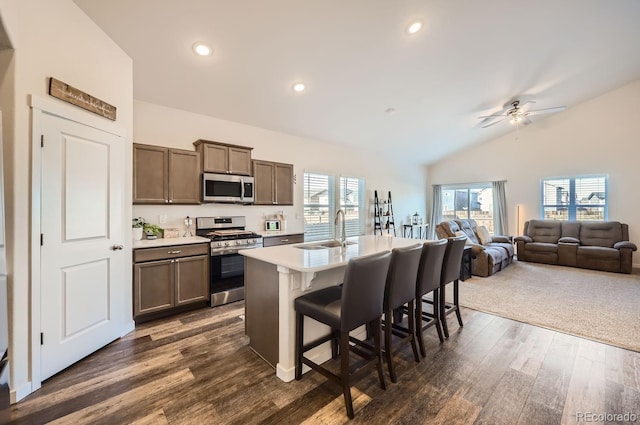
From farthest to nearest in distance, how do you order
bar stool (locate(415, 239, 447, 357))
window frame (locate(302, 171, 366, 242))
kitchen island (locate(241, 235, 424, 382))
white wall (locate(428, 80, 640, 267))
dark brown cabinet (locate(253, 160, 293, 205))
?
white wall (locate(428, 80, 640, 267)), window frame (locate(302, 171, 366, 242)), dark brown cabinet (locate(253, 160, 293, 205)), bar stool (locate(415, 239, 447, 357)), kitchen island (locate(241, 235, 424, 382))

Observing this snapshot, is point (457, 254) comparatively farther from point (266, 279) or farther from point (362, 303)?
point (266, 279)

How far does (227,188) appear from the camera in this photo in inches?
153

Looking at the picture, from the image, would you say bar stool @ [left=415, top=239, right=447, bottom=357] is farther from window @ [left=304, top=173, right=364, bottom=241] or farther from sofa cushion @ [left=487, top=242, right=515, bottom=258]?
sofa cushion @ [left=487, top=242, right=515, bottom=258]

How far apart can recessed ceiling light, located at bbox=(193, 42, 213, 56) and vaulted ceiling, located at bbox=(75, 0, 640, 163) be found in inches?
2.0

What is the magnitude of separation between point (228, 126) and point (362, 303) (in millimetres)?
3713

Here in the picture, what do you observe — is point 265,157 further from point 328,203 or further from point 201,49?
point 201,49

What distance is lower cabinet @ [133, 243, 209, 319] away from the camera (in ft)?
9.51

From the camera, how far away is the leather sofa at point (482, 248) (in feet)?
16.1

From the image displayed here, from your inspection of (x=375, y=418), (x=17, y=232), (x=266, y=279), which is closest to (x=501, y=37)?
(x=266, y=279)

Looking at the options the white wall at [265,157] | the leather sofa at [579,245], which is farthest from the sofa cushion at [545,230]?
the white wall at [265,157]

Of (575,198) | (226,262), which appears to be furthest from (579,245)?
(226,262)

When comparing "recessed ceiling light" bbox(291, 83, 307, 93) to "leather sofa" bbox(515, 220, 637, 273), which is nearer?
"recessed ceiling light" bbox(291, 83, 307, 93)

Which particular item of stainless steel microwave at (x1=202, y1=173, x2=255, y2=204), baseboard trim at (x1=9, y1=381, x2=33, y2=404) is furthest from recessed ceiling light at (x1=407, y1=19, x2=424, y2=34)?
baseboard trim at (x1=9, y1=381, x2=33, y2=404)

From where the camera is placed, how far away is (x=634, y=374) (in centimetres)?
209
